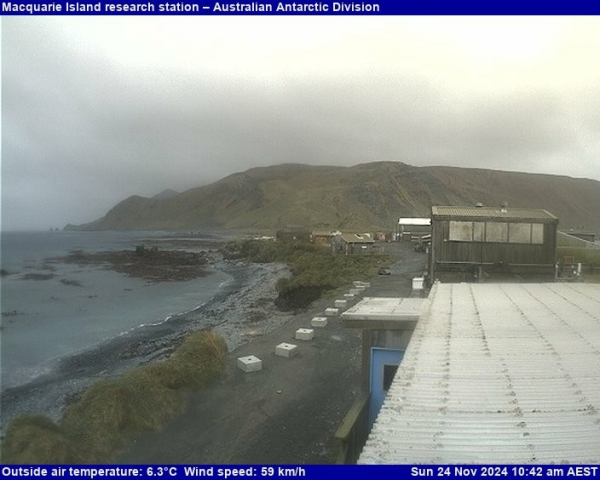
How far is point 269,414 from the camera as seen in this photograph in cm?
1077

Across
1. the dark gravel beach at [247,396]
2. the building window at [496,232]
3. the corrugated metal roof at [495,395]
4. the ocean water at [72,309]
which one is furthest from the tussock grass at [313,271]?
the corrugated metal roof at [495,395]

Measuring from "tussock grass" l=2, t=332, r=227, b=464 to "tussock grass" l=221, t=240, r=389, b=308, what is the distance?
16.7 meters

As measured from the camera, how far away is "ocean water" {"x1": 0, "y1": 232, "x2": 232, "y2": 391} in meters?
23.3

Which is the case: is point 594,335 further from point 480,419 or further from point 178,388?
point 178,388

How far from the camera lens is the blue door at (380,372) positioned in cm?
856

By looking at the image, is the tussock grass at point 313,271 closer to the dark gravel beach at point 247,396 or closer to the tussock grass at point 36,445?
the dark gravel beach at point 247,396

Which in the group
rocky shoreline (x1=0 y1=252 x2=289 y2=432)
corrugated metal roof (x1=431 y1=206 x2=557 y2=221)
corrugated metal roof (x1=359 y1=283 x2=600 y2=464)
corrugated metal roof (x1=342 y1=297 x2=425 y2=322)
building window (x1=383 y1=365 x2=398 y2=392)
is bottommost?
rocky shoreline (x1=0 y1=252 x2=289 y2=432)

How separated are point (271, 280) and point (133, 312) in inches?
570

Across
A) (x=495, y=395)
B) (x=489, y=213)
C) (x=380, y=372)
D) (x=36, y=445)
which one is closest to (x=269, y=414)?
(x=380, y=372)

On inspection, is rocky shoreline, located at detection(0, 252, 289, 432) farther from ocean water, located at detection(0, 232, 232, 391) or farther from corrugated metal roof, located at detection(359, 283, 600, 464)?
corrugated metal roof, located at detection(359, 283, 600, 464)

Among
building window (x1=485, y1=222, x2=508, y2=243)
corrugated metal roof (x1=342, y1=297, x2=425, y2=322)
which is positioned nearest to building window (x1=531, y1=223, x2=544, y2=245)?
building window (x1=485, y1=222, x2=508, y2=243)

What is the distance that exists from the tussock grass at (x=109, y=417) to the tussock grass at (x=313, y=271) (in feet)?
54.8

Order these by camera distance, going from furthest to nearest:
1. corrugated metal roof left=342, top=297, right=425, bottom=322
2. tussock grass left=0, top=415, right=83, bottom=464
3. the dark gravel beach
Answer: the dark gravel beach → corrugated metal roof left=342, top=297, right=425, bottom=322 → tussock grass left=0, top=415, right=83, bottom=464

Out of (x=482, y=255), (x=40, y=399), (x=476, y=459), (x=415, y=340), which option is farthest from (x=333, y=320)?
(x=476, y=459)
